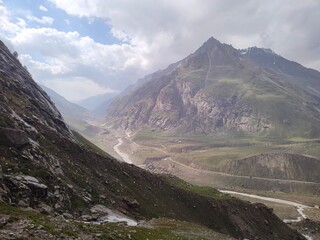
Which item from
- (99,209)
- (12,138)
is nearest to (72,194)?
(99,209)

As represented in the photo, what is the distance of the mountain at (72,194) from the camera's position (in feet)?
127

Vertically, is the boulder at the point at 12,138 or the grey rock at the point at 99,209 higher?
the boulder at the point at 12,138

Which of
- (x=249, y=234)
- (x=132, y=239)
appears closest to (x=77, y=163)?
(x=132, y=239)

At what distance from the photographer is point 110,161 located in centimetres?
9344

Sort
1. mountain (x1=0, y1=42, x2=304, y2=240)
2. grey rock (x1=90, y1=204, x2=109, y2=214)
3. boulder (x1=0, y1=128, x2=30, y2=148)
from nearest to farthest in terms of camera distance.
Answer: mountain (x1=0, y1=42, x2=304, y2=240), grey rock (x1=90, y1=204, x2=109, y2=214), boulder (x1=0, y1=128, x2=30, y2=148)

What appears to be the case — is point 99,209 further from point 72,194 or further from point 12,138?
point 12,138

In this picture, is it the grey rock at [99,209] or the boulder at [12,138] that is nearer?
the grey rock at [99,209]

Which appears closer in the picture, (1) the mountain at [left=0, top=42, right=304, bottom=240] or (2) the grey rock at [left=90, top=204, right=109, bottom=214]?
(1) the mountain at [left=0, top=42, right=304, bottom=240]

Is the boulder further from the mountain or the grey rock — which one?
the grey rock

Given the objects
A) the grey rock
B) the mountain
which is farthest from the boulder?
the grey rock

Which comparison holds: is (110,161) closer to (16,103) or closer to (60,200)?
(16,103)

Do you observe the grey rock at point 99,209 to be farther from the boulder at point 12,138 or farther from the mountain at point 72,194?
the boulder at point 12,138

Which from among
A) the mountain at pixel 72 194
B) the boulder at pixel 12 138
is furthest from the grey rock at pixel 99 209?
the boulder at pixel 12 138

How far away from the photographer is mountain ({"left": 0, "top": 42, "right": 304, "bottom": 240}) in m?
38.8
